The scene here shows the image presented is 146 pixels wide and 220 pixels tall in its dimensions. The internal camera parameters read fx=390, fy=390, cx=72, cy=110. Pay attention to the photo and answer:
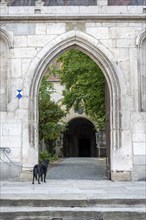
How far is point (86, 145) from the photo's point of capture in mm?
43188

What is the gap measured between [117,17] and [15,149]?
5.32m

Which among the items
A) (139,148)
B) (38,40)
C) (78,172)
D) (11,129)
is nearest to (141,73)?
(139,148)

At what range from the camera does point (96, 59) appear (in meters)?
12.8

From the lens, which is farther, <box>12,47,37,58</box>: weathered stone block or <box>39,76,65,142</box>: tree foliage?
<box>39,76,65,142</box>: tree foliage

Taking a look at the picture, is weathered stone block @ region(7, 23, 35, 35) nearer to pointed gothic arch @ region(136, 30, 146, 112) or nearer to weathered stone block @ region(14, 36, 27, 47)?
weathered stone block @ region(14, 36, 27, 47)

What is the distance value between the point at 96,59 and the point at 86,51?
43cm

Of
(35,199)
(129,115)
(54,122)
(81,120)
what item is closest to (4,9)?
(129,115)

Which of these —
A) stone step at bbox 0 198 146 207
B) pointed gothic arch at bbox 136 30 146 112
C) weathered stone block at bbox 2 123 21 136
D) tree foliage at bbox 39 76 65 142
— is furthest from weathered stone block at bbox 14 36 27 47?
tree foliage at bbox 39 76 65 142

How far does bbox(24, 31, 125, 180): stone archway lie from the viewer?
40.6ft

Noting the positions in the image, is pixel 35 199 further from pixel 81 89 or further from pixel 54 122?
pixel 54 122

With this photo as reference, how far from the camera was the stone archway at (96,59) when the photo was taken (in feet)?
40.6

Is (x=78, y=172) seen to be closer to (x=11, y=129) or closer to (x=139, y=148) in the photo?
(x=139, y=148)

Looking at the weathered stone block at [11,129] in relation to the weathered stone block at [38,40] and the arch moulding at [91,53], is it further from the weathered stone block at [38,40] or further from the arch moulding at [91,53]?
the weathered stone block at [38,40]

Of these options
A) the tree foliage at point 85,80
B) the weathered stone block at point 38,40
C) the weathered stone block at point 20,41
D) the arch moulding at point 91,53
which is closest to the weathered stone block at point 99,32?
the arch moulding at point 91,53
